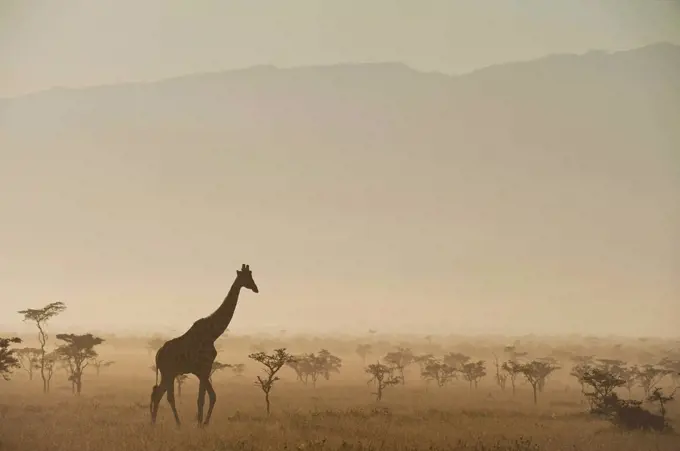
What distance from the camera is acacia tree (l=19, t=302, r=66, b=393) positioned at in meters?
18.5

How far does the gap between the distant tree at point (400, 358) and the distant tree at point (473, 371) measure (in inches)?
77.5

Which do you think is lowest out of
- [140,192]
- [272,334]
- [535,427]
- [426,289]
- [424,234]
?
[535,427]

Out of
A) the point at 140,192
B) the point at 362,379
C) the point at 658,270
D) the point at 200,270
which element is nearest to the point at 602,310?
the point at 658,270

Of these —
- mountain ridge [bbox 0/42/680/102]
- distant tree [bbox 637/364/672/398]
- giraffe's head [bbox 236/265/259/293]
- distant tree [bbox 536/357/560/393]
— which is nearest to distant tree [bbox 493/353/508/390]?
distant tree [bbox 536/357/560/393]

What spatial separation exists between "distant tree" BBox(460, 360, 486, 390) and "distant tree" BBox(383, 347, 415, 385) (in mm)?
1969

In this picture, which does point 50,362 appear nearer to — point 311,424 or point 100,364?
point 100,364

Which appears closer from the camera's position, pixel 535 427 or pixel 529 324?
pixel 535 427

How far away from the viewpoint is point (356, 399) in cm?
1647

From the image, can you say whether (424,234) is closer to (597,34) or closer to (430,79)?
(430,79)

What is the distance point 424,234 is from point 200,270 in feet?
29.6

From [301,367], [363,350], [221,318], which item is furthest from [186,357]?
[363,350]

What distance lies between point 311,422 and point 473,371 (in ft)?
27.7

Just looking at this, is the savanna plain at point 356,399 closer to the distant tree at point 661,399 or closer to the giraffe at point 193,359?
the distant tree at point 661,399

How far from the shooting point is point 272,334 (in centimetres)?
1927
